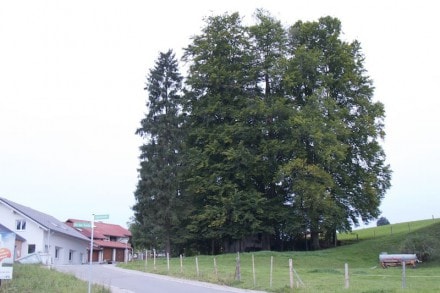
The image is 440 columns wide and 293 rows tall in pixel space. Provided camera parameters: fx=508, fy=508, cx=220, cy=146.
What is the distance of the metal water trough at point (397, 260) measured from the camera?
3433 centimetres

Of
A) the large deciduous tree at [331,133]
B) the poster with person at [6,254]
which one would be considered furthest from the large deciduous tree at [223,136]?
the poster with person at [6,254]

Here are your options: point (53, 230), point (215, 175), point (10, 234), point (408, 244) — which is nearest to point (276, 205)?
point (215, 175)

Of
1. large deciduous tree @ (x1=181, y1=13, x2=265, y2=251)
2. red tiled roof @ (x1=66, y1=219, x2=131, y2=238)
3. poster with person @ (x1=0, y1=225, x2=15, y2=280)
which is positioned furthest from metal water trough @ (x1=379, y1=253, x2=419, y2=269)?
red tiled roof @ (x1=66, y1=219, x2=131, y2=238)

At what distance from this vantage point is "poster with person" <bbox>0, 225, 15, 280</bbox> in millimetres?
17297

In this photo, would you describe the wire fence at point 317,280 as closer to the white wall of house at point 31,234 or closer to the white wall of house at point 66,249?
the white wall of house at point 31,234

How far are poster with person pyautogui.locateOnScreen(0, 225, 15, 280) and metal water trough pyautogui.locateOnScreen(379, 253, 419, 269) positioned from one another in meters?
25.1

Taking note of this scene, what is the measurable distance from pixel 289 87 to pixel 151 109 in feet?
46.0

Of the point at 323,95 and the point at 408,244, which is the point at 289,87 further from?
the point at 408,244

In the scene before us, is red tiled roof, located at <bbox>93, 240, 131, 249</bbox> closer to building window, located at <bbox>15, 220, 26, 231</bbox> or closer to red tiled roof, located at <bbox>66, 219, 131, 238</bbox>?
red tiled roof, located at <bbox>66, 219, 131, 238</bbox>

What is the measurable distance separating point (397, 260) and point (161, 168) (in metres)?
22.7

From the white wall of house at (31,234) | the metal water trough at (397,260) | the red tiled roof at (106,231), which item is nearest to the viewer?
the metal water trough at (397,260)

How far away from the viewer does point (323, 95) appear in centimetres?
4503

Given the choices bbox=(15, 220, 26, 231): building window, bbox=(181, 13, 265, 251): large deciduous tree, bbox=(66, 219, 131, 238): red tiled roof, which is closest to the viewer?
bbox=(181, 13, 265, 251): large deciduous tree

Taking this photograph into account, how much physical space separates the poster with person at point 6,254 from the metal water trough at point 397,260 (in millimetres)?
25057
